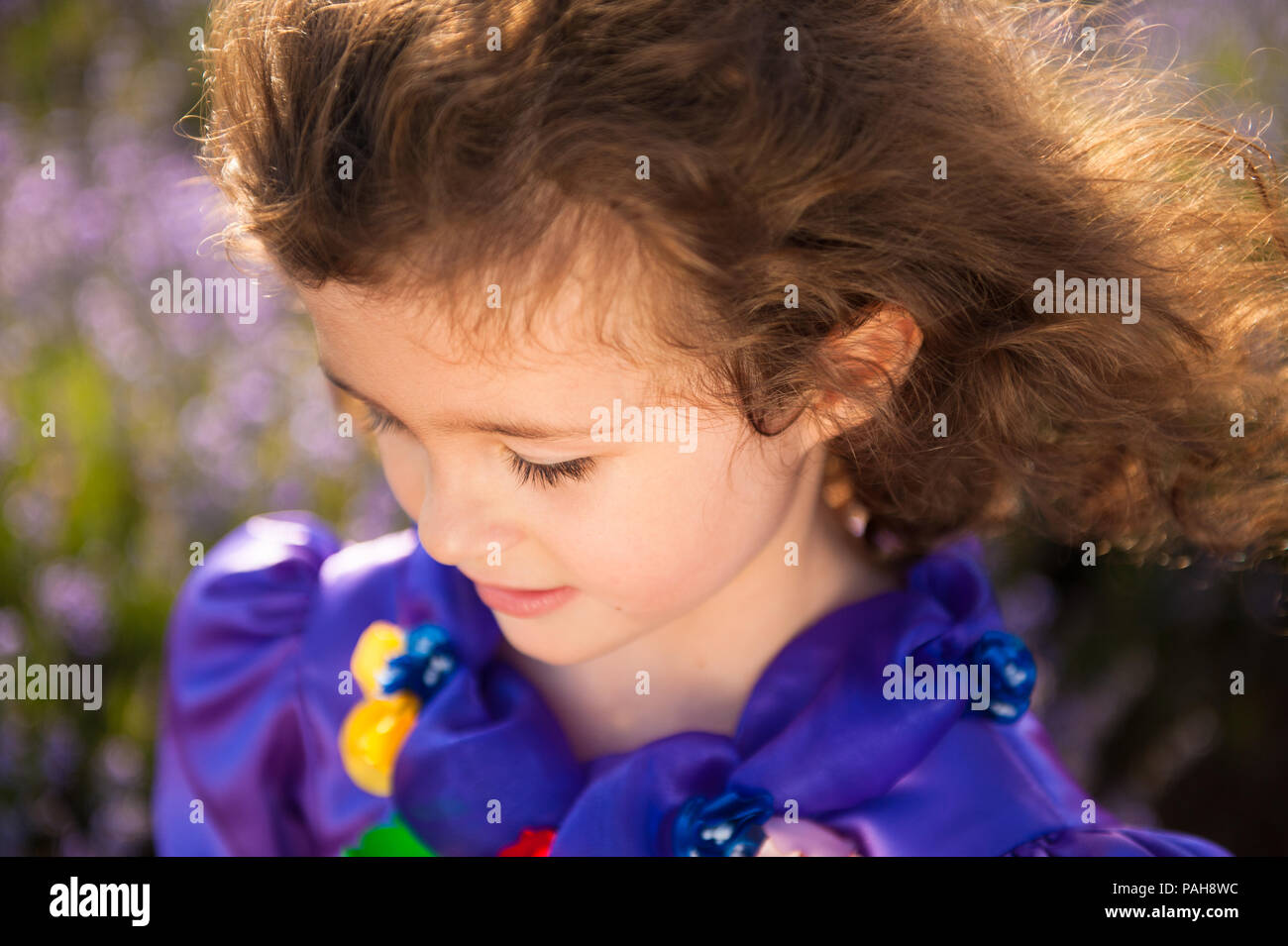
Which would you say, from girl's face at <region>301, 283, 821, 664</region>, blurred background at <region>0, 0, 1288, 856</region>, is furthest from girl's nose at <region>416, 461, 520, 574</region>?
blurred background at <region>0, 0, 1288, 856</region>

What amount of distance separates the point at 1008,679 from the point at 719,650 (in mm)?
302

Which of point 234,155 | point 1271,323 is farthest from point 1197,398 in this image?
→ point 234,155

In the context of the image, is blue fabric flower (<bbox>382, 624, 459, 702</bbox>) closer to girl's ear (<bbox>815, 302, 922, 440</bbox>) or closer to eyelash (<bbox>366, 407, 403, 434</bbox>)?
eyelash (<bbox>366, 407, 403, 434</bbox>)

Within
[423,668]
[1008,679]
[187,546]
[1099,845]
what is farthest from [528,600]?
[187,546]

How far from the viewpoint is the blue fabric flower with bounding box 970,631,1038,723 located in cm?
118

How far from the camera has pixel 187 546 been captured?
6.47 feet

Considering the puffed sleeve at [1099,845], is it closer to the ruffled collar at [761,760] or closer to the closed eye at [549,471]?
the ruffled collar at [761,760]

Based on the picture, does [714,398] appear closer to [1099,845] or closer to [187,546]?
[1099,845]

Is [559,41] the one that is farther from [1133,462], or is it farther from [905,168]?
[1133,462]

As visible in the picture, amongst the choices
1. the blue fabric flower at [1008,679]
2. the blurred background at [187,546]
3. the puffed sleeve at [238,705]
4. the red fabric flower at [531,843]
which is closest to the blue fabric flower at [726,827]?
the red fabric flower at [531,843]

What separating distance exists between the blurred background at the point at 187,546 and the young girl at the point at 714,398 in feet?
1.50

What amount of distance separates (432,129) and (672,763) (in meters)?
0.64

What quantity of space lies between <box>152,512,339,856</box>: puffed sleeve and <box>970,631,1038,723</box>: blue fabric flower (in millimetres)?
828
